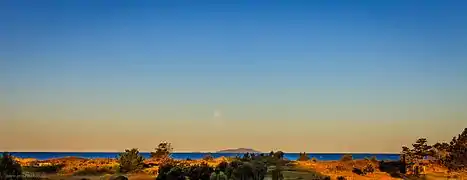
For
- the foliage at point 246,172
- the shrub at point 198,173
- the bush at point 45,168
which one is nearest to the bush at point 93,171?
the bush at point 45,168

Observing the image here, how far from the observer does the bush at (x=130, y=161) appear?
44.2 meters

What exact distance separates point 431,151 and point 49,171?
33.9 metres

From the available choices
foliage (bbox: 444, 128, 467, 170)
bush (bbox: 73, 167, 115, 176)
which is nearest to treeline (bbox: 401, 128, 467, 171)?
foliage (bbox: 444, 128, 467, 170)

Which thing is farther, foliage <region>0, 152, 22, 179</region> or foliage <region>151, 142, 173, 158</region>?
foliage <region>151, 142, 173, 158</region>

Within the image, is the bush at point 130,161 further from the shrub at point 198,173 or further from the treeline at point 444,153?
the treeline at point 444,153

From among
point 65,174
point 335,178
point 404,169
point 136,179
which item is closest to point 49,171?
point 65,174

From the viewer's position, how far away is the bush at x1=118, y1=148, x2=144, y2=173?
4424 cm

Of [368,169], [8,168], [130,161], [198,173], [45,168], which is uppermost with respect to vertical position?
[130,161]

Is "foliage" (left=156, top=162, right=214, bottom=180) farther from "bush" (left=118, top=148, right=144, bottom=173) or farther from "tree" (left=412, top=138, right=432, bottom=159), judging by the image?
"tree" (left=412, top=138, right=432, bottom=159)

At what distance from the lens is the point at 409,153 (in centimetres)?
4853

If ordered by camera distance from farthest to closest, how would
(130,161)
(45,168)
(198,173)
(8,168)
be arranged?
(130,161) < (45,168) < (198,173) < (8,168)

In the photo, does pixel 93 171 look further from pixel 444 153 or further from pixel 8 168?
pixel 444 153

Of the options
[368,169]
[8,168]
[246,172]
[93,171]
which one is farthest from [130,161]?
[368,169]

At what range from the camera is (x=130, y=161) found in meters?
45.4
